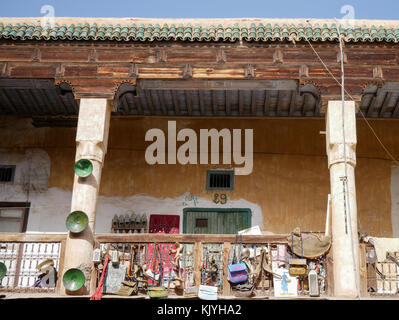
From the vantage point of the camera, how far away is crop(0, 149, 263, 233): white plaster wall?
15.0 m

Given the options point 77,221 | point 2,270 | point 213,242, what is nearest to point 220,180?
point 213,242

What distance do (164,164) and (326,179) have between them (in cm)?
390

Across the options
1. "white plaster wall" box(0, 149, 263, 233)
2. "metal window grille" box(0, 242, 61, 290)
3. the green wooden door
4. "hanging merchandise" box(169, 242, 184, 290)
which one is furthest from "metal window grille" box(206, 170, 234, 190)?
"metal window grille" box(0, 242, 61, 290)

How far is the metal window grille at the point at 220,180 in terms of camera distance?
50.0 feet

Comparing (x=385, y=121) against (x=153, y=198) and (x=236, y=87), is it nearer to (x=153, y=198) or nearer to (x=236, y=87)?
(x=236, y=87)

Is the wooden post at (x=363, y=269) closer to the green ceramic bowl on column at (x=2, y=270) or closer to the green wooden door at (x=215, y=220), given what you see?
the green wooden door at (x=215, y=220)

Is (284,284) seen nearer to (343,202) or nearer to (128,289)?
(343,202)

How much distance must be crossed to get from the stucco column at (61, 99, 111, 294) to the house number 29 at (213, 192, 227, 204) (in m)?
3.70

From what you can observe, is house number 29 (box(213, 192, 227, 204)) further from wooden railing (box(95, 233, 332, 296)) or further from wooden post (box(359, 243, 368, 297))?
wooden post (box(359, 243, 368, 297))

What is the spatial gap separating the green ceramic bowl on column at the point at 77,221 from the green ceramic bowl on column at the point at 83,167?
0.76 meters

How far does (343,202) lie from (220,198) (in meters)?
4.09

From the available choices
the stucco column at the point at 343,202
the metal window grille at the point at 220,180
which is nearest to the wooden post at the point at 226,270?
the stucco column at the point at 343,202
